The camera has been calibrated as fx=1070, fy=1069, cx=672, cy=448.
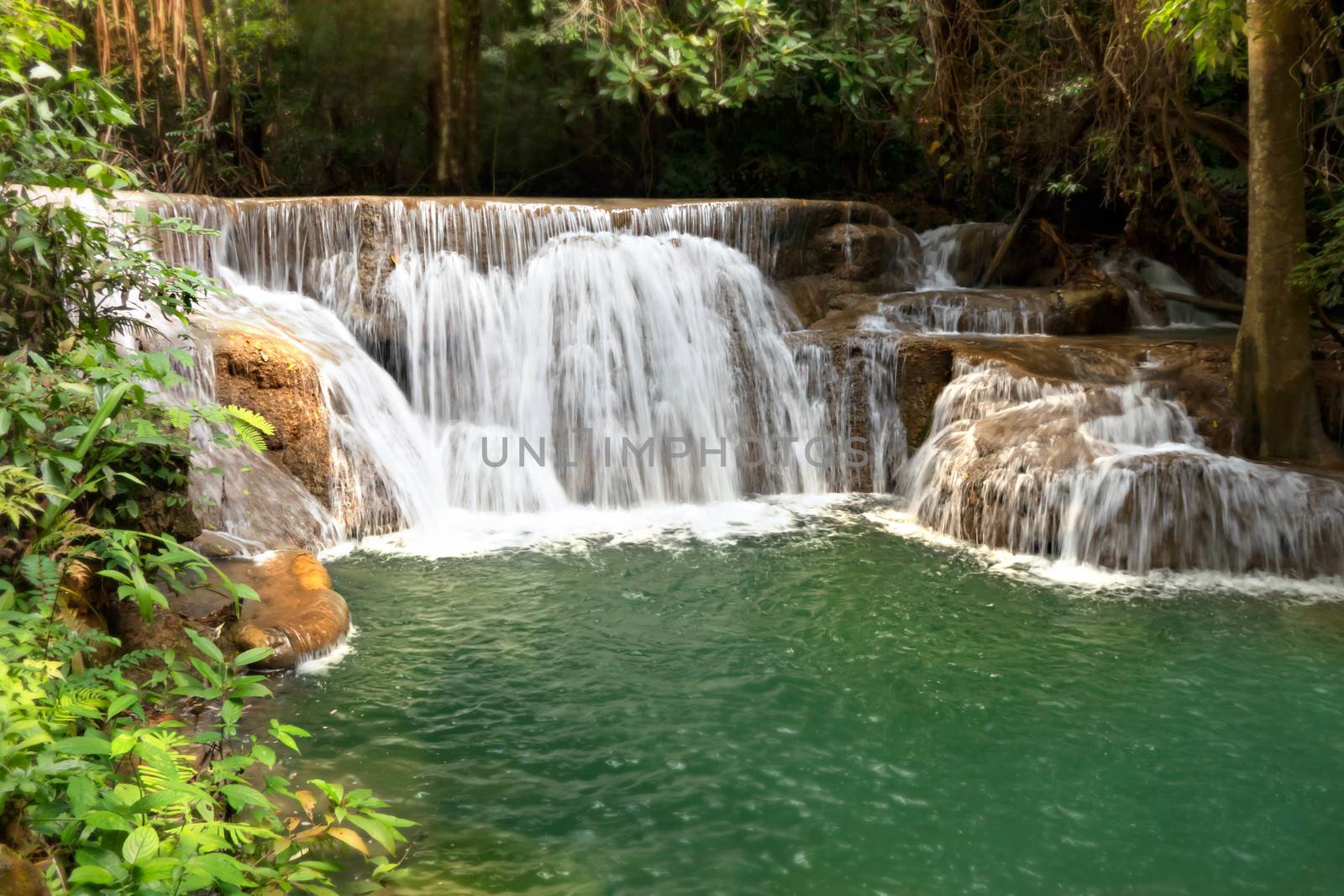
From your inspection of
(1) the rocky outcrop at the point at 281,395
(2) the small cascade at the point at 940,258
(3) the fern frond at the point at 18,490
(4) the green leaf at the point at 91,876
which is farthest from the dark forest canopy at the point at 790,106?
(4) the green leaf at the point at 91,876

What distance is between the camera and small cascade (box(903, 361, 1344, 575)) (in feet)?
24.5

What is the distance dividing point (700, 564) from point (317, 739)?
11.2 feet

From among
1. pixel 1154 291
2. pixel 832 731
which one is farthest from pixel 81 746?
pixel 1154 291

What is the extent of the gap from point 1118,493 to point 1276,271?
8.02ft

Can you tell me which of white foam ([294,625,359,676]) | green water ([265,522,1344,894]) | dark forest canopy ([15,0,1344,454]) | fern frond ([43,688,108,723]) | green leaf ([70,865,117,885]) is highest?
dark forest canopy ([15,0,1344,454])

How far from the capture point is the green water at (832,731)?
4074 millimetres

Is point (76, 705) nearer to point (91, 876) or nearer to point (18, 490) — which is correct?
point (91, 876)

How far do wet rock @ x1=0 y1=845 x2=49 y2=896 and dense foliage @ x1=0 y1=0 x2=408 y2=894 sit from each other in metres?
0.08

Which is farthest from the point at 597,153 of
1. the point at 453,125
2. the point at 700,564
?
the point at 700,564

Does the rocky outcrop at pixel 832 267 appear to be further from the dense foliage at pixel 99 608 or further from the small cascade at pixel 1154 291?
the dense foliage at pixel 99 608

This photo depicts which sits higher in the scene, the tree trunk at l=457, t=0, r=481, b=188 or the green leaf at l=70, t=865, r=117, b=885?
the tree trunk at l=457, t=0, r=481, b=188

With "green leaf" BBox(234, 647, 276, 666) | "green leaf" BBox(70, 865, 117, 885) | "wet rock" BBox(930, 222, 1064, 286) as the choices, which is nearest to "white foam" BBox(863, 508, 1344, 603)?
"green leaf" BBox(234, 647, 276, 666)

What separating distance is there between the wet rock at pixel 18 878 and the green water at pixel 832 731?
153cm

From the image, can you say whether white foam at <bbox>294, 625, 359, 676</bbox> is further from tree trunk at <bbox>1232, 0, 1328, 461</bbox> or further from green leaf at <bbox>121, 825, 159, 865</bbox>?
tree trunk at <bbox>1232, 0, 1328, 461</bbox>
